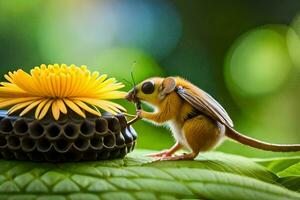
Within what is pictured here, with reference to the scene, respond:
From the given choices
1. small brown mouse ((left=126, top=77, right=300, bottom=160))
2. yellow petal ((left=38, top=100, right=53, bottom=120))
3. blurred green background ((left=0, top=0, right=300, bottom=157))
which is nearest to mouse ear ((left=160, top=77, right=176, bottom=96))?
small brown mouse ((left=126, top=77, right=300, bottom=160))

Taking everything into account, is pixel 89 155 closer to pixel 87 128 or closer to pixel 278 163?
pixel 87 128

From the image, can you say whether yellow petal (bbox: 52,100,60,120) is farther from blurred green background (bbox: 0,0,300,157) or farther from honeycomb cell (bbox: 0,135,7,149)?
blurred green background (bbox: 0,0,300,157)

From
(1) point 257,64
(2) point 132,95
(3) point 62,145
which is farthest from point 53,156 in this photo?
(1) point 257,64

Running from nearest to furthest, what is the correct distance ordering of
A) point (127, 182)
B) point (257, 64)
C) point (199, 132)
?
point (127, 182), point (199, 132), point (257, 64)

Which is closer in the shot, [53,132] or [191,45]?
[53,132]

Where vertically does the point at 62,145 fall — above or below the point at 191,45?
below

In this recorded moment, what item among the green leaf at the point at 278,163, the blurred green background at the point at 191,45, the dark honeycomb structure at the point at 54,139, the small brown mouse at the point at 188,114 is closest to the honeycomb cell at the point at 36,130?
the dark honeycomb structure at the point at 54,139

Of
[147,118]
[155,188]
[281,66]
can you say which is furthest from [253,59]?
[155,188]
